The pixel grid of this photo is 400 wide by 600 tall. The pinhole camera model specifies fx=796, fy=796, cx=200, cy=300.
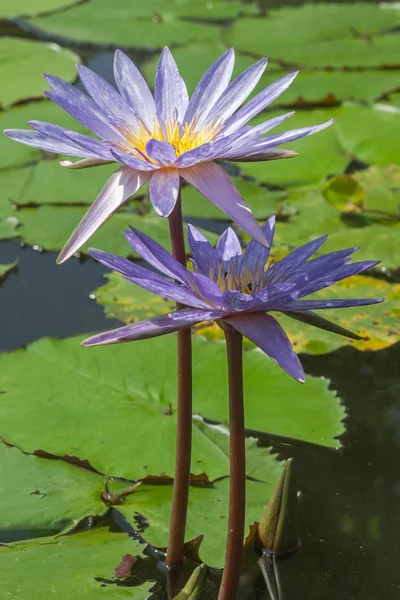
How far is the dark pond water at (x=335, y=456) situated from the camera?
160cm

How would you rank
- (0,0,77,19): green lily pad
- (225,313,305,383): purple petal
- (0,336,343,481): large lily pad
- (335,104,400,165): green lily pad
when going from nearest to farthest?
(225,313,305,383): purple petal < (0,336,343,481): large lily pad < (335,104,400,165): green lily pad < (0,0,77,19): green lily pad

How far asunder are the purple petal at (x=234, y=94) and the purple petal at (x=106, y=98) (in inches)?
5.5

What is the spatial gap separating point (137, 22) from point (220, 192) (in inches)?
152

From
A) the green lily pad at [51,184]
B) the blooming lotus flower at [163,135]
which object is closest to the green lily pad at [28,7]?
the green lily pad at [51,184]

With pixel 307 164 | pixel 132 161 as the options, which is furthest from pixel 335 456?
pixel 307 164

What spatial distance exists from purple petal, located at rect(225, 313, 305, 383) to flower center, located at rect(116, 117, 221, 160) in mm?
373

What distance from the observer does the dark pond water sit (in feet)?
5.25

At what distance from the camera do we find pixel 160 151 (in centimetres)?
121

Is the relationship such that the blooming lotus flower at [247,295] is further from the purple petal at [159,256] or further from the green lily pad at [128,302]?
the green lily pad at [128,302]

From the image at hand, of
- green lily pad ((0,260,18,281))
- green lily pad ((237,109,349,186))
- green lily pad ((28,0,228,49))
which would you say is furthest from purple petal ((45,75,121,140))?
green lily pad ((28,0,228,49))

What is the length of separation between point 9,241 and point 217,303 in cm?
192

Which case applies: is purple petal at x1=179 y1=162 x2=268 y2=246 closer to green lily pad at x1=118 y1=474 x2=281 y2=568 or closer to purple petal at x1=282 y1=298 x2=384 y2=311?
purple petal at x1=282 y1=298 x2=384 y2=311

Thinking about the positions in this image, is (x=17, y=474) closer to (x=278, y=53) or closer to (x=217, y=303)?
(x=217, y=303)

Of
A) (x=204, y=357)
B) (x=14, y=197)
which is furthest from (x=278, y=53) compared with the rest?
(x=204, y=357)
